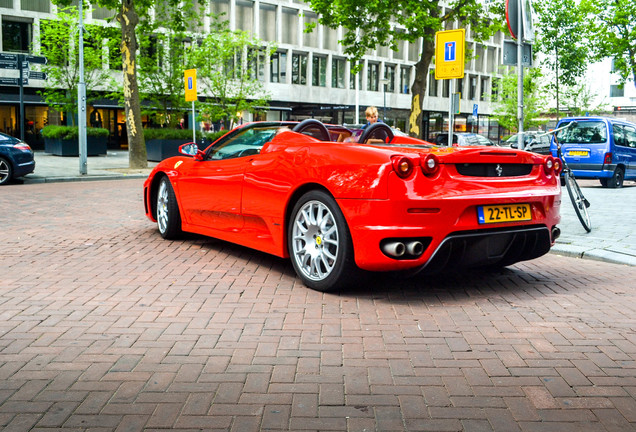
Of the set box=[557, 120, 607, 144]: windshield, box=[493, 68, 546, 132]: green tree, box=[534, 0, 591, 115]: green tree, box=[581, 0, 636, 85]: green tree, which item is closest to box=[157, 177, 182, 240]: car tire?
box=[557, 120, 607, 144]: windshield

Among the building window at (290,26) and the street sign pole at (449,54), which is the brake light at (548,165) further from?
the building window at (290,26)

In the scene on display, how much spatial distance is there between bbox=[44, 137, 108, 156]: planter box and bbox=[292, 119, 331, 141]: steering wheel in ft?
83.7

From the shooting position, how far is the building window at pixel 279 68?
47.8 metres

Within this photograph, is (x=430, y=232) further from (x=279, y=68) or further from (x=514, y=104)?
(x=514, y=104)

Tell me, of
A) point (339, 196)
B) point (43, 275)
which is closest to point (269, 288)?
point (339, 196)

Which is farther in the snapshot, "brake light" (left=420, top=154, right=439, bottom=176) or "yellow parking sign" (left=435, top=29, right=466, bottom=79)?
"yellow parking sign" (left=435, top=29, right=466, bottom=79)

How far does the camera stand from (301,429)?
2830 mm

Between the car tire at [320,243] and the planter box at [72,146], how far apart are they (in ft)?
86.0

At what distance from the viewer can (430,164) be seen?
16.0ft

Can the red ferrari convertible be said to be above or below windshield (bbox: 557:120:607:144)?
below

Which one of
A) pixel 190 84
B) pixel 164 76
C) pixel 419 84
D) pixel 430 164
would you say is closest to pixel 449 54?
pixel 430 164

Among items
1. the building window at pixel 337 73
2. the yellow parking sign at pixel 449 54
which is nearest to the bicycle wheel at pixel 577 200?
the yellow parking sign at pixel 449 54

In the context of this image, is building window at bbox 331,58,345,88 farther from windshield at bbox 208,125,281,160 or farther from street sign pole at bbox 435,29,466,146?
windshield at bbox 208,125,281,160

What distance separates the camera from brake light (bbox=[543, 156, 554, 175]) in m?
5.65
